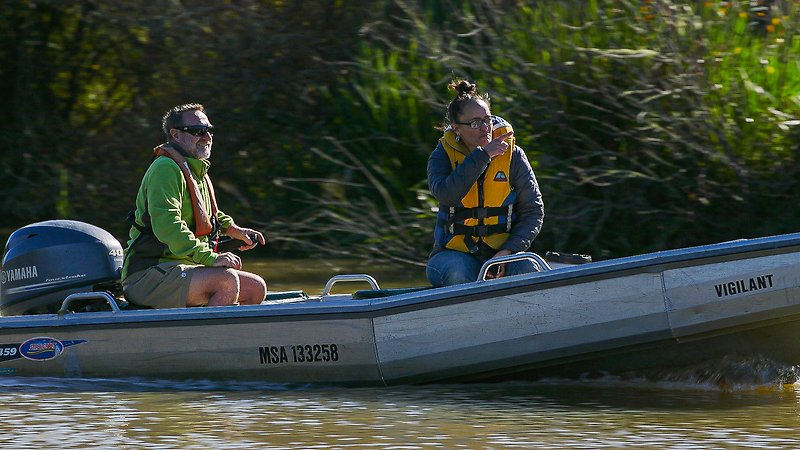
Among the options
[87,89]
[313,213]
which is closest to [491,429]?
[313,213]

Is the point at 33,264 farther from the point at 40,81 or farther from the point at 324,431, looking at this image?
the point at 40,81

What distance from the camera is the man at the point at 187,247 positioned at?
6.98m

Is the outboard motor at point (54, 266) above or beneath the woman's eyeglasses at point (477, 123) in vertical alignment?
beneath

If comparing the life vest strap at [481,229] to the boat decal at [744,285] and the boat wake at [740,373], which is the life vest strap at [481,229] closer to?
→ the boat wake at [740,373]

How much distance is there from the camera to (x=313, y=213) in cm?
1327

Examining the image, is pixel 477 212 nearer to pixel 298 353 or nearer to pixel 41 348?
pixel 298 353

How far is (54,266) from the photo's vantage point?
7387 mm

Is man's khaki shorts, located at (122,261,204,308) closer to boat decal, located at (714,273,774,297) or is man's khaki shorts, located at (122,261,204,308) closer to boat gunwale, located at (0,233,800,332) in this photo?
boat gunwale, located at (0,233,800,332)

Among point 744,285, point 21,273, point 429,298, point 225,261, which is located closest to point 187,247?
point 225,261

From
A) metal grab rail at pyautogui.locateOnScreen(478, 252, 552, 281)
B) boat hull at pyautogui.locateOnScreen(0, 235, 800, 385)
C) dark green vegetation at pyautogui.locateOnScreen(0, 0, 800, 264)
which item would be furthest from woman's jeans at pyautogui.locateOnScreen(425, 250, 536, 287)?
dark green vegetation at pyautogui.locateOnScreen(0, 0, 800, 264)

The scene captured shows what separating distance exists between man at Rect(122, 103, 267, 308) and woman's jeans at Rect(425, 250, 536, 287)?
990 millimetres

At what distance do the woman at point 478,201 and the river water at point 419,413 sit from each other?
0.59m

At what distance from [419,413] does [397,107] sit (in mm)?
6760

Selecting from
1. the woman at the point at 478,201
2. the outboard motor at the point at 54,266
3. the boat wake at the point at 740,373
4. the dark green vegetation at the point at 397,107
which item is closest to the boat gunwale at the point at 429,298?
the outboard motor at the point at 54,266
